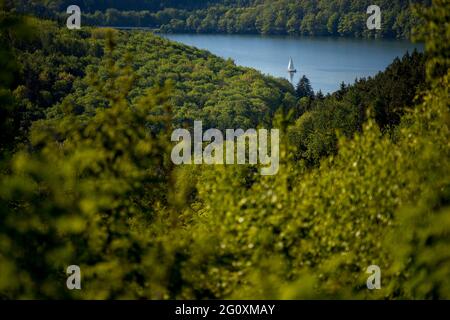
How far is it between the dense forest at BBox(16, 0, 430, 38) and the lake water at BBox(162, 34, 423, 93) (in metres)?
7.93

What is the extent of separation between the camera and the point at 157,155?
651cm

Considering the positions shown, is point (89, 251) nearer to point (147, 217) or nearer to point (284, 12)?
point (147, 217)

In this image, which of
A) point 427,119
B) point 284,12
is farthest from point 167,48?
point 427,119

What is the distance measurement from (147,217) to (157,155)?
1.00 meters

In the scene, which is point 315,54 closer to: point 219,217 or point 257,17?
point 257,17

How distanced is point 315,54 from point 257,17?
200 ft

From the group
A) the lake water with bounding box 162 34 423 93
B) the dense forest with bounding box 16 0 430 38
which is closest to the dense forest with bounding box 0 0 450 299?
the lake water with bounding box 162 34 423 93

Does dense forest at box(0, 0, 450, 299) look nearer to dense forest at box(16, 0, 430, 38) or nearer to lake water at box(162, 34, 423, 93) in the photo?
lake water at box(162, 34, 423, 93)

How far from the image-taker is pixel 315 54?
125125 mm

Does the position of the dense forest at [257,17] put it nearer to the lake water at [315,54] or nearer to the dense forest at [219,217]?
the lake water at [315,54]

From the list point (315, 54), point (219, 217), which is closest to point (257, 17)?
point (315, 54)

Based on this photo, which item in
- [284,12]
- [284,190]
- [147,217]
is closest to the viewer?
[284,190]

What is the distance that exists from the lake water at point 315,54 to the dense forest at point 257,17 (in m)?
7.93

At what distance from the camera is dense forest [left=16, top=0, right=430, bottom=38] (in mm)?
163625
